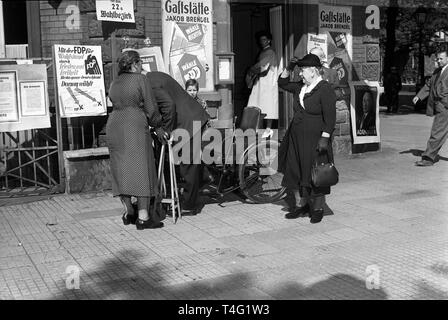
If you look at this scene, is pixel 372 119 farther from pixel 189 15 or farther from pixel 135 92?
pixel 135 92

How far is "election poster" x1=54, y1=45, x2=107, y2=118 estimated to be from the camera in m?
7.85

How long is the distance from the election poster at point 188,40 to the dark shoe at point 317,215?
3385 mm

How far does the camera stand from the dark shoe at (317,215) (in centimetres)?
658

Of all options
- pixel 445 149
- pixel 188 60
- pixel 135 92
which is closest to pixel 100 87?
pixel 188 60

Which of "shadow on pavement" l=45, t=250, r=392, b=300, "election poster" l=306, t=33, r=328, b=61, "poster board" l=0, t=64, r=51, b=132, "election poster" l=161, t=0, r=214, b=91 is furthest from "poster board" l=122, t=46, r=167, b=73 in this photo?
"shadow on pavement" l=45, t=250, r=392, b=300

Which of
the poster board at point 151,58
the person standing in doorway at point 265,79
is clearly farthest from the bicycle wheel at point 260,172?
the person standing in doorway at point 265,79

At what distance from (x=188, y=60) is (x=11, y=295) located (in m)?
5.35

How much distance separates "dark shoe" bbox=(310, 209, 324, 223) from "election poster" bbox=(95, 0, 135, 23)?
3777 millimetres

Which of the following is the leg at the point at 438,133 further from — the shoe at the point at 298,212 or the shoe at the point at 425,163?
the shoe at the point at 298,212

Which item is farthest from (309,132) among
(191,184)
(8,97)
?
(8,97)

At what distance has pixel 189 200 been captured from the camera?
6859mm

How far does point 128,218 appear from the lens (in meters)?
6.57

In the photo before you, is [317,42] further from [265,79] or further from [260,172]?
[260,172]

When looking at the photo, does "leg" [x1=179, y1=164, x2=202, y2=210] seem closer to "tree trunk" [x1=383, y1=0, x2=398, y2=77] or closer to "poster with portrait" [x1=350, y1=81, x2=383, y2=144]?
"poster with portrait" [x1=350, y1=81, x2=383, y2=144]
